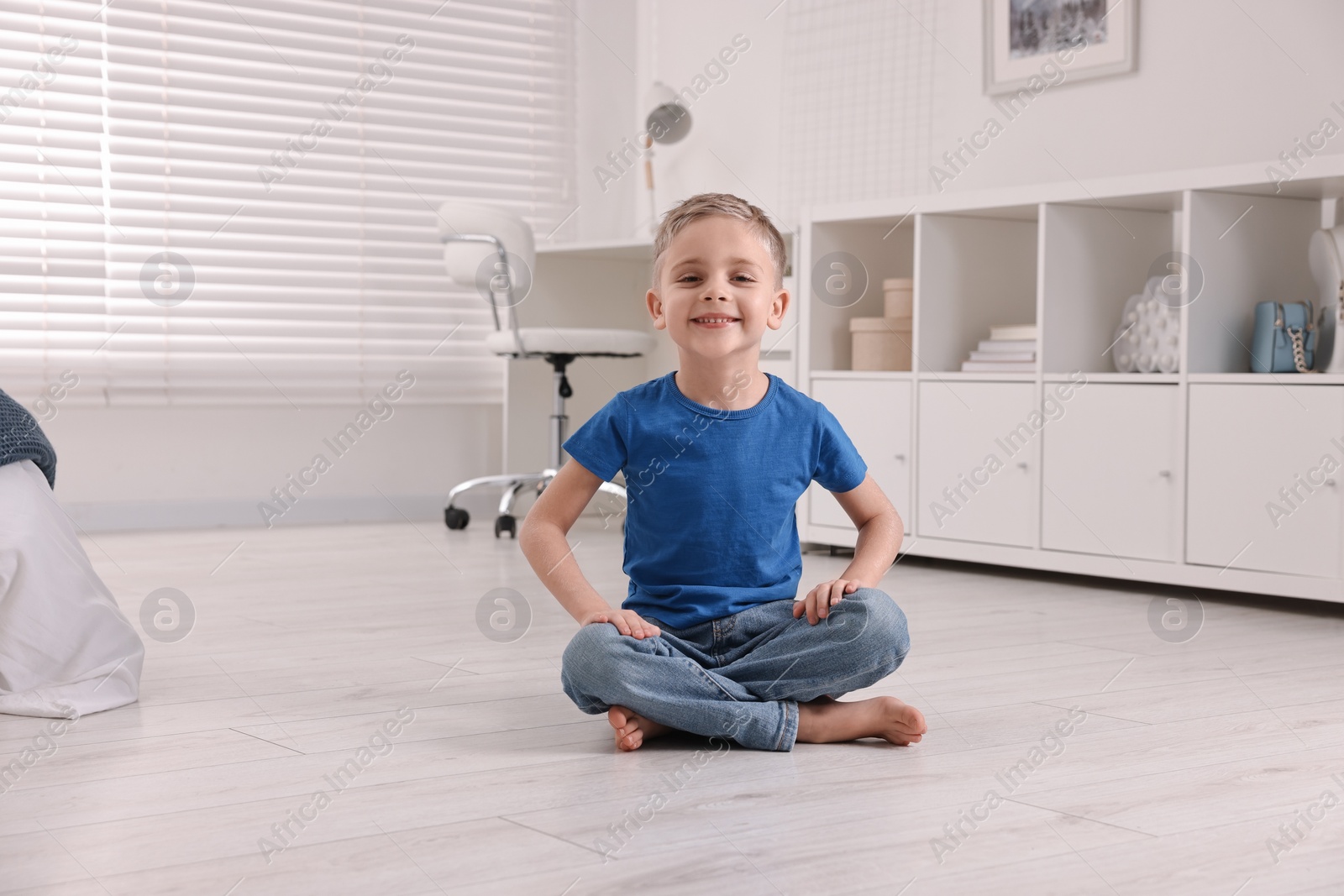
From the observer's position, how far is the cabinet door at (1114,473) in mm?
2656

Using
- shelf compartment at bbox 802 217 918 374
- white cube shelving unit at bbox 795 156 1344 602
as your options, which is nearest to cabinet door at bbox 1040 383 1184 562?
white cube shelving unit at bbox 795 156 1344 602

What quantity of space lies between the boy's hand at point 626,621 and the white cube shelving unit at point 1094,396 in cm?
151

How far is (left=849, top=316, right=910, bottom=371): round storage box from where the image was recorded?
3.22 metres

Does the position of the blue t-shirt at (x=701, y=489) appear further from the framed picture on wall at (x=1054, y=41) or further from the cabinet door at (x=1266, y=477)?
the framed picture on wall at (x=1054, y=41)

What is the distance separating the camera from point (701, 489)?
1.52 metres

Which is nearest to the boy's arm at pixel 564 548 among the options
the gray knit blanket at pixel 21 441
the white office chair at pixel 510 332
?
the gray knit blanket at pixel 21 441

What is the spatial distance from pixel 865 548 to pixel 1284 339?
1427 millimetres

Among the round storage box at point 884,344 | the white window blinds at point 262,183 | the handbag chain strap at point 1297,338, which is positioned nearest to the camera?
the handbag chain strap at point 1297,338

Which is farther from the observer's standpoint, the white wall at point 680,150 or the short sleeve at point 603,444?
the white wall at point 680,150

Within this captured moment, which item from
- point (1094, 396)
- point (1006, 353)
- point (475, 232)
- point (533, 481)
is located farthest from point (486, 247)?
point (1094, 396)

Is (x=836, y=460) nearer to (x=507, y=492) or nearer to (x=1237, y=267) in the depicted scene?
(x=1237, y=267)

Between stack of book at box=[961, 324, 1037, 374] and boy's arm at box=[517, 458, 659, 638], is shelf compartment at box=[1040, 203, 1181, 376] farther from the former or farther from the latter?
boy's arm at box=[517, 458, 659, 638]

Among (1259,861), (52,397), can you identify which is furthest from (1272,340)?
(52,397)

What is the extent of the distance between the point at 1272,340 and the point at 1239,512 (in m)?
0.33
